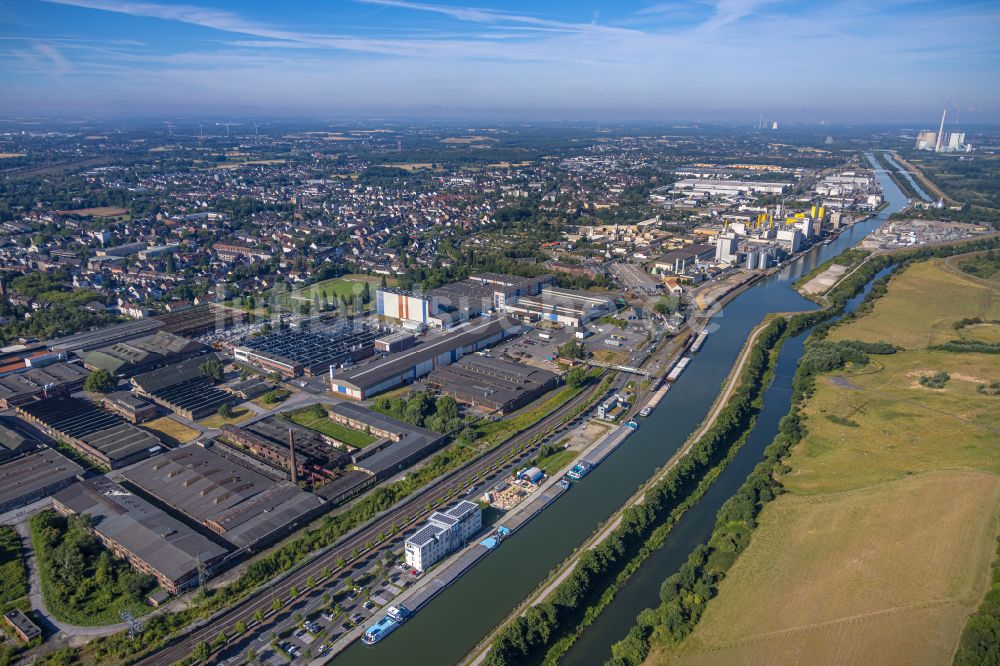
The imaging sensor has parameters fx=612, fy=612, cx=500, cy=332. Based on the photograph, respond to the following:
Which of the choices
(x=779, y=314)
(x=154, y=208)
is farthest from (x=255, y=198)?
(x=779, y=314)

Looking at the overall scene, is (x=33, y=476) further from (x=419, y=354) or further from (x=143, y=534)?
(x=419, y=354)

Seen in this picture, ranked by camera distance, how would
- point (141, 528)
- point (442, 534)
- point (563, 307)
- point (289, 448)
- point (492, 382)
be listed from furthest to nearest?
point (563, 307), point (492, 382), point (289, 448), point (141, 528), point (442, 534)

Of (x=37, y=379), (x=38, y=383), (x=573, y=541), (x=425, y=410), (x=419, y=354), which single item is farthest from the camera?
(x=419, y=354)

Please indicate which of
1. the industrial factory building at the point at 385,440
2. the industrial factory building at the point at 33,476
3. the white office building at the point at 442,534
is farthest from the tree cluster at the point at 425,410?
the industrial factory building at the point at 33,476

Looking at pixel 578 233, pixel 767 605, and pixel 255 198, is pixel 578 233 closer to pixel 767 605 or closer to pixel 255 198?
pixel 255 198

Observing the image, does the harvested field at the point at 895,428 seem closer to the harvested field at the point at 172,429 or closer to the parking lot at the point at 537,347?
the parking lot at the point at 537,347

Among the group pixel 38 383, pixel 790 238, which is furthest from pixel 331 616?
pixel 790 238
